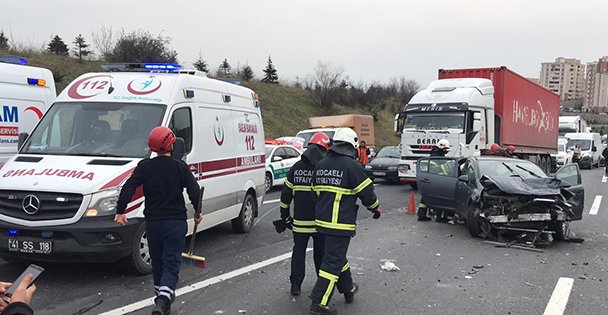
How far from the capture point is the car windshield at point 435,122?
48.4 feet

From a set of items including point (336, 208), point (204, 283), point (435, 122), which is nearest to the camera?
point (336, 208)

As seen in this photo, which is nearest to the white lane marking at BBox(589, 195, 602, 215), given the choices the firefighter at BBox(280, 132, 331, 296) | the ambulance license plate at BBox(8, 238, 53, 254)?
the firefighter at BBox(280, 132, 331, 296)

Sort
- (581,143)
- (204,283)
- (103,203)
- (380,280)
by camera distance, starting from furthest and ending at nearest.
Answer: (581,143) → (380,280) → (204,283) → (103,203)

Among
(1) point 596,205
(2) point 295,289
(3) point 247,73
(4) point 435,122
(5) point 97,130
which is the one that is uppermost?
(3) point 247,73

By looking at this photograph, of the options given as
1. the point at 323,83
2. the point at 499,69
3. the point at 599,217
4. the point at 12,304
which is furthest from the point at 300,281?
the point at 323,83

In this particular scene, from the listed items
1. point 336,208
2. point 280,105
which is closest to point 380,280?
point 336,208

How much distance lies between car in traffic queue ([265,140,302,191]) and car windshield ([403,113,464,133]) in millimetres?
3569

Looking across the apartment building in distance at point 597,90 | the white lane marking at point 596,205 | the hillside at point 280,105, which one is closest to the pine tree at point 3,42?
the hillside at point 280,105

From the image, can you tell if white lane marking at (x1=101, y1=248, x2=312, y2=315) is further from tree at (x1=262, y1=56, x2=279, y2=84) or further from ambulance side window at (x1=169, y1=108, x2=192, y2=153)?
tree at (x1=262, y1=56, x2=279, y2=84)

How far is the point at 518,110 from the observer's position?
60.2 ft

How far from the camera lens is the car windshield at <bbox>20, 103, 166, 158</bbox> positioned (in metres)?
6.37

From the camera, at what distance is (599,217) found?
11.8 m

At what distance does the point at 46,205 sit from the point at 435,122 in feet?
38.3

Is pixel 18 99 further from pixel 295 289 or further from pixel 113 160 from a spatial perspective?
pixel 295 289
